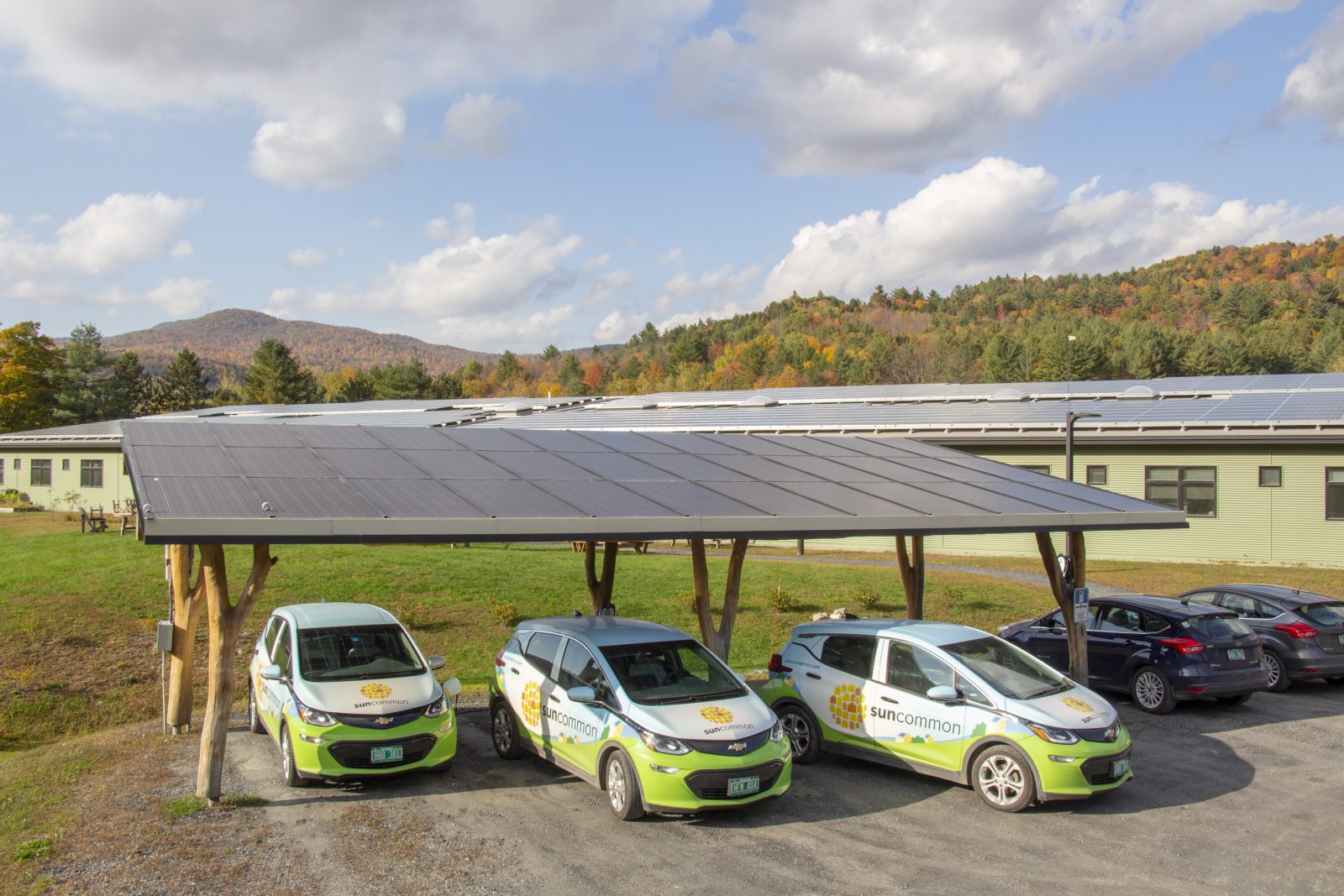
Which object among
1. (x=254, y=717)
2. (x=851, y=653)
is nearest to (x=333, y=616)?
(x=254, y=717)

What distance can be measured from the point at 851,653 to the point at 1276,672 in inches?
346

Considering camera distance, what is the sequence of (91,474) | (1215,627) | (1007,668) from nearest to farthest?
(1007,668), (1215,627), (91,474)

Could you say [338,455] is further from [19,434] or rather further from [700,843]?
[19,434]

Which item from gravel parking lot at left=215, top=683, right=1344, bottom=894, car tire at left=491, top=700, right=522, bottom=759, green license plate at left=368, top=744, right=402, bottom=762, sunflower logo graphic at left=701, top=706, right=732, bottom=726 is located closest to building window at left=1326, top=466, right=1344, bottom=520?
gravel parking lot at left=215, top=683, right=1344, bottom=894

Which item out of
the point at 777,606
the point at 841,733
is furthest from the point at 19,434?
the point at 841,733

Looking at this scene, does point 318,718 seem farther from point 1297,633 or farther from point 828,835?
point 1297,633

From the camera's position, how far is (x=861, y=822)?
941 centimetres

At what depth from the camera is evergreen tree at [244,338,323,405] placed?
88312 mm

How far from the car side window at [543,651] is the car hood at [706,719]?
175cm

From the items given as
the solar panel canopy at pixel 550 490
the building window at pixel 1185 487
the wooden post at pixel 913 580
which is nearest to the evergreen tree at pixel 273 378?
the building window at pixel 1185 487

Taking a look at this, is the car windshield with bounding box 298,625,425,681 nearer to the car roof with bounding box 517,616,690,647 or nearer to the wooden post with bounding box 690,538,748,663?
the car roof with bounding box 517,616,690,647

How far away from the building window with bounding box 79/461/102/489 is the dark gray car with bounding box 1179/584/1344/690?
4563cm

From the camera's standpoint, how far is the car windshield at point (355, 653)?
10.9 m

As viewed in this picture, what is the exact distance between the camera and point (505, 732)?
11.5 m
